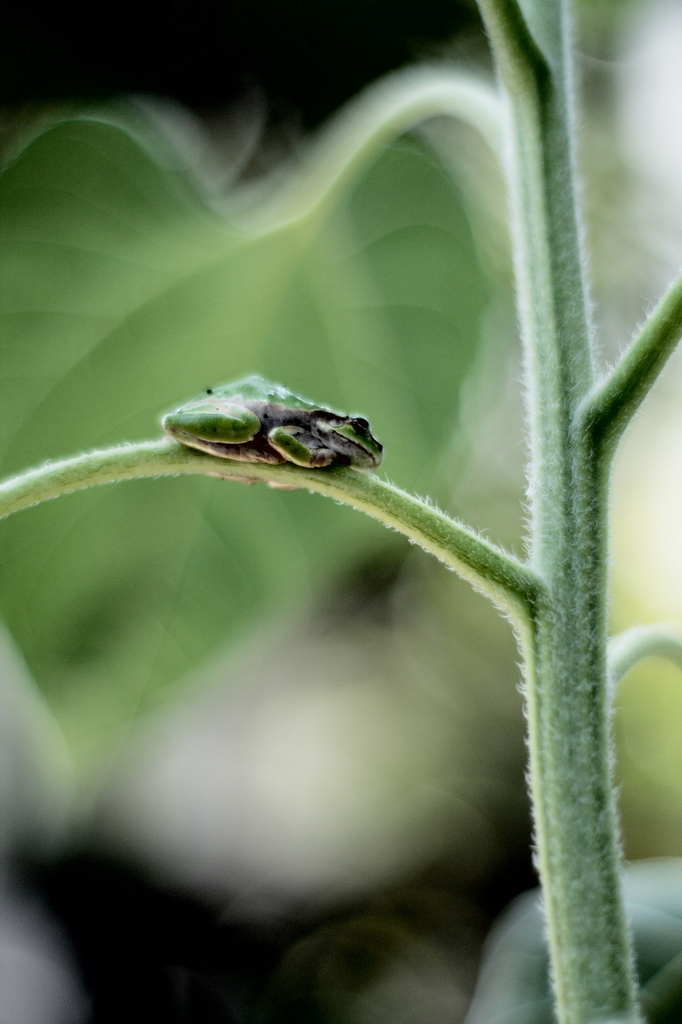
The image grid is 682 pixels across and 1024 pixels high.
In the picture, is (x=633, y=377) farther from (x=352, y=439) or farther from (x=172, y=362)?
(x=172, y=362)

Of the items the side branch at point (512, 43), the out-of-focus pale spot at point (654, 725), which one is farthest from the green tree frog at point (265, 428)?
the out-of-focus pale spot at point (654, 725)

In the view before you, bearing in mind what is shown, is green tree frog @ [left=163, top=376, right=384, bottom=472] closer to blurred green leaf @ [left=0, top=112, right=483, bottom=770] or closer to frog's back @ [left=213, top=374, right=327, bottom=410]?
frog's back @ [left=213, top=374, right=327, bottom=410]

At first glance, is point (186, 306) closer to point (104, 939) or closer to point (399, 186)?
point (399, 186)

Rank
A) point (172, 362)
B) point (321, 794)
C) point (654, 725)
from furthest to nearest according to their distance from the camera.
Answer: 1. point (321, 794)
2. point (654, 725)
3. point (172, 362)

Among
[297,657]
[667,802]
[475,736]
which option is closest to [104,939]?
[297,657]

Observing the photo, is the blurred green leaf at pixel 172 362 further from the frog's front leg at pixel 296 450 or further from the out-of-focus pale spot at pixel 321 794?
the out-of-focus pale spot at pixel 321 794

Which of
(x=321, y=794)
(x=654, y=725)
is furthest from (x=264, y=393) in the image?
(x=321, y=794)

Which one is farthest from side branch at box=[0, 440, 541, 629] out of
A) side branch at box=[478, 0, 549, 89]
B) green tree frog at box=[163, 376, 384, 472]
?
side branch at box=[478, 0, 549, 89]
